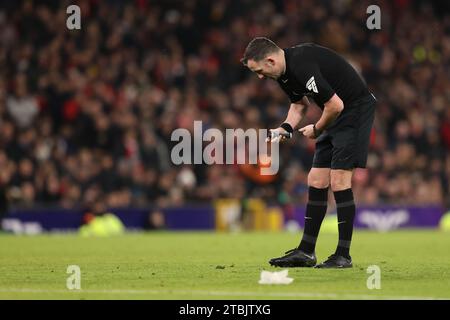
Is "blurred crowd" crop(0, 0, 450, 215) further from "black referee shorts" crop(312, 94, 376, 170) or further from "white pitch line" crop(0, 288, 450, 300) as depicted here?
"white pitch line" crop(0, 288, 450, 300)

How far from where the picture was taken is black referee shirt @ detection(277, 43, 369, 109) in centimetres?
940

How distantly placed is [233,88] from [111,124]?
11.0ft

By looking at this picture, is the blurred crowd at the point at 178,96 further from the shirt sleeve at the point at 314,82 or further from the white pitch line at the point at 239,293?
the white pitch line at the point at 239,293

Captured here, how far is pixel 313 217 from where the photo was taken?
10117 mm

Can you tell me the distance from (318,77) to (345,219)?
1.47 meters

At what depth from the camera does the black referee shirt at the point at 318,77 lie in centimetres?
940

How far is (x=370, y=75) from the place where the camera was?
24.7 meters

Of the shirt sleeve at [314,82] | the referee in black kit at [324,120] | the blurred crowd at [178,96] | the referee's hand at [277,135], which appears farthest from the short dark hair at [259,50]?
the blurred crowd at [178,96]

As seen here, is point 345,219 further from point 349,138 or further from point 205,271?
point 205,271

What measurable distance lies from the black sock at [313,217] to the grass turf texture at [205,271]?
477 mm

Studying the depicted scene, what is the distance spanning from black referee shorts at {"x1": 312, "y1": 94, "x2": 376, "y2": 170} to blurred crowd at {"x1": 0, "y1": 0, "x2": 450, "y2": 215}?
11.3m

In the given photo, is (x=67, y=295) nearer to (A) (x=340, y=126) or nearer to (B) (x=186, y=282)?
(B) (x=186, y=282)

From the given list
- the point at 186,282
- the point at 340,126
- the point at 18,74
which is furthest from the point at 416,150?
the point at 186,282

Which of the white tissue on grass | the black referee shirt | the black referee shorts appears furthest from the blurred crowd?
the white tissue on grass
